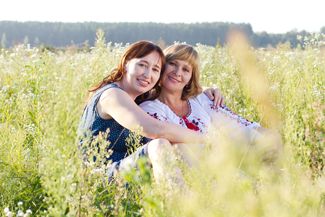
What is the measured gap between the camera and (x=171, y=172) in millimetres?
1040

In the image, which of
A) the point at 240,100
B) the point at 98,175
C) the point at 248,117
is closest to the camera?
the point at 98,175

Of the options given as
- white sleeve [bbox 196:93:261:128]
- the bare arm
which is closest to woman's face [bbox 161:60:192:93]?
white sleeve [bbox 196:93:261:128]

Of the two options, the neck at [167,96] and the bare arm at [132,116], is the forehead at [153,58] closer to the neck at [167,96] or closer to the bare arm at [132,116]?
the neck at [167,96]

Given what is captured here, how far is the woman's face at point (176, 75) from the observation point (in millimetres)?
2938

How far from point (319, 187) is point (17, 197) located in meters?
1.82

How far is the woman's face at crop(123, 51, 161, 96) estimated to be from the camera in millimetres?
2555

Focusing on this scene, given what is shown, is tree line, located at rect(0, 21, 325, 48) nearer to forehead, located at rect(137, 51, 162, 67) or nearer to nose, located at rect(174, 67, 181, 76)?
nose, located at rect(174, 67, 181, 76)

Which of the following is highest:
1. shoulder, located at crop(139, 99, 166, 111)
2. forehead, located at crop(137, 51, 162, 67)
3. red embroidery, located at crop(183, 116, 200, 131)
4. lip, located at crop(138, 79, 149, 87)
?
forehead, located at crop(137, 51, 162, 67)

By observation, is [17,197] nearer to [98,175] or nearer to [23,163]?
[23,163]

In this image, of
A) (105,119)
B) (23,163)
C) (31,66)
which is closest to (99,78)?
(31,66)

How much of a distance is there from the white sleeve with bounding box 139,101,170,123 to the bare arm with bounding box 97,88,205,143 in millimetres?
408

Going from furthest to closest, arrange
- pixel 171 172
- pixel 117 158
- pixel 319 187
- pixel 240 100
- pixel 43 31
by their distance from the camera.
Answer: pixel 43 31, pixel 240 100, pixel 117 158, pixel 319 187, pixel 171 172

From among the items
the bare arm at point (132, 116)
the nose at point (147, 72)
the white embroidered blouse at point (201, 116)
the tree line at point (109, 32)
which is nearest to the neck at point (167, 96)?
the white embroidered blouse at point (201, 116)

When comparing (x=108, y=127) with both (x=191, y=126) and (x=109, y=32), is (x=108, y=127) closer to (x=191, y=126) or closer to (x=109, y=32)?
(x=191, y=126)
